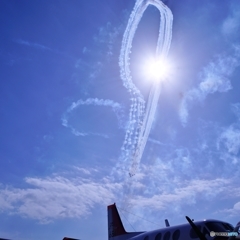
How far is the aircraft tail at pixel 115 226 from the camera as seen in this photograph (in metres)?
28.6

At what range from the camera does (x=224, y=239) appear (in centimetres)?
1577

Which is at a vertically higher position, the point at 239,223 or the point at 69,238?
the point at 69,238

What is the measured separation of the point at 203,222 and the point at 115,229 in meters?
14.4

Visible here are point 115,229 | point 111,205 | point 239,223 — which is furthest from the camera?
point 111,205

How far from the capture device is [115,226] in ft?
98.4

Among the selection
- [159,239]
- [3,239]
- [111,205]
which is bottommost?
[159,239]

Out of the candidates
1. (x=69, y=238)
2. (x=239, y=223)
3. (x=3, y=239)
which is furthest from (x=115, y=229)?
(x=239, y=223)

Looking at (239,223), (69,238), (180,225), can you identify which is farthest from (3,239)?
(239,223)

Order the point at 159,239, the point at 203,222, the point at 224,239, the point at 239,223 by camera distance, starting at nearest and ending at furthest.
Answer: the point at 239,223 → the point at 224,239 → the point at 203,222 → the point at 159,239

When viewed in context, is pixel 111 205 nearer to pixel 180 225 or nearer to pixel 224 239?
pixel 180 225

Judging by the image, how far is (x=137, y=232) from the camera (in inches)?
1024

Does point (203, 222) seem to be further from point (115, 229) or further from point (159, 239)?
point (115, 229)

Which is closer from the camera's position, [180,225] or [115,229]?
[180,225]

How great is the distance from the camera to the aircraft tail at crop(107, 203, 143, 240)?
2858 centimetres
